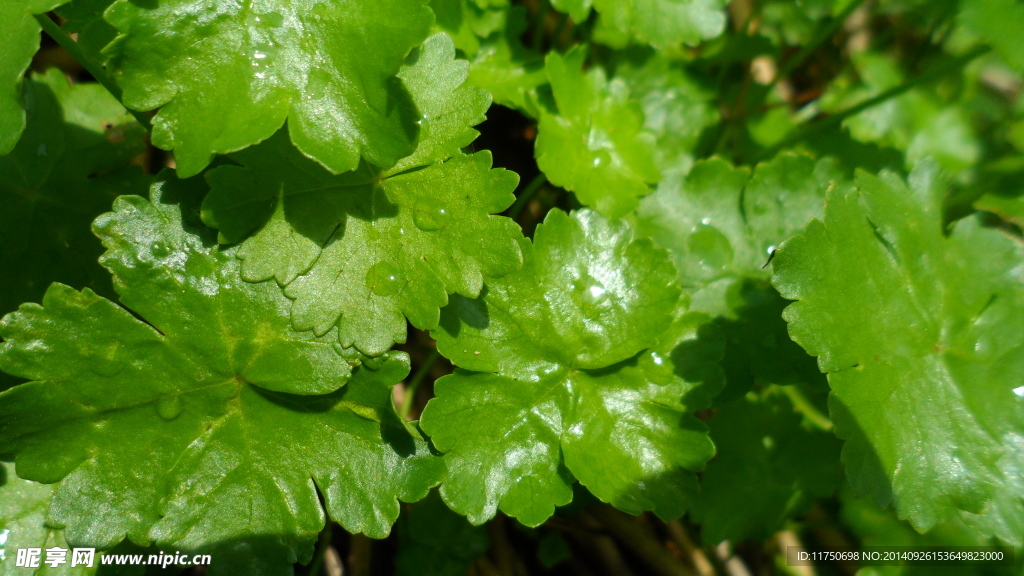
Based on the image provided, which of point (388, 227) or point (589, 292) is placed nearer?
point (388, 227)

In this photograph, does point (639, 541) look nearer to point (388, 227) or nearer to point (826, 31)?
point (388, 227)

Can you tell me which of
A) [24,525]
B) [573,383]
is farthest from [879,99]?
[24,525]

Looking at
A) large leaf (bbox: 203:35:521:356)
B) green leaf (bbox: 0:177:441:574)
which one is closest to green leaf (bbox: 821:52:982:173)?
large leaf (bbox: 203:35:521:356)

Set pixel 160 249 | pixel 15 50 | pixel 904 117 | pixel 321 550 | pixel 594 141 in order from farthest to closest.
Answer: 1. pixel 904 117
2. pixel 594 141
3. pixel 321 550
4. pixel 160 249
5. pixel 15 50

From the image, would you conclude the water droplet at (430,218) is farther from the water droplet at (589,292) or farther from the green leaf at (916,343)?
the green leaf at (916,343)

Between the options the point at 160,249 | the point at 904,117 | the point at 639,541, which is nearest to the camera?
the point at 160,249

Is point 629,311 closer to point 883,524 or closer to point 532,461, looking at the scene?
point 532,461

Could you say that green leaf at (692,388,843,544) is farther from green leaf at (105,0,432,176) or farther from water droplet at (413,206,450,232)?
green leaf at (105,0,432,176)
